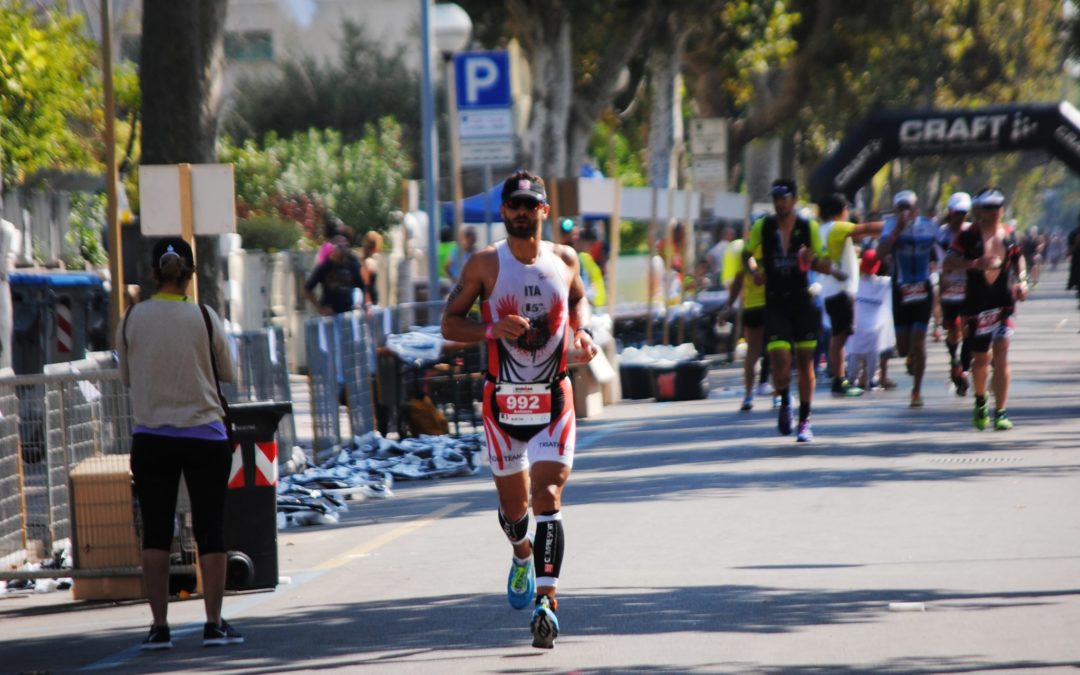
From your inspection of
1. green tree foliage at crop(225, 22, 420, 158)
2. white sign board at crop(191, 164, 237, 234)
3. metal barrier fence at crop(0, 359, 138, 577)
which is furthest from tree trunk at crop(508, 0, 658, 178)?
green tree foliage at crop(225, 22, 420, 158)

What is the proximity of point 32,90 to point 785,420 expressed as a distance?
1013cm

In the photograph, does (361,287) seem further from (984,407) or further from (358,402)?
(984,407)

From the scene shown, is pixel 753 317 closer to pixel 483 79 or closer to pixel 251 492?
pixel 483 79

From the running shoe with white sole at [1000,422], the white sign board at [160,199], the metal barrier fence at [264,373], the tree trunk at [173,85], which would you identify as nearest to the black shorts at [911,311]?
the running shoe with white sole at [1000,422]

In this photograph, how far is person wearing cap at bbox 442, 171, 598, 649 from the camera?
7.83 m

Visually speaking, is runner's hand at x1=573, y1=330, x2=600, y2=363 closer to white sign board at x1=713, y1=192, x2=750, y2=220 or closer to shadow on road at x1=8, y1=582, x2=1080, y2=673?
shadow on road at x1=8, y1=582, x2=1080, y2=673

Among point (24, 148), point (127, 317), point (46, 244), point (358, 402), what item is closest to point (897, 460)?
point (358, 402)

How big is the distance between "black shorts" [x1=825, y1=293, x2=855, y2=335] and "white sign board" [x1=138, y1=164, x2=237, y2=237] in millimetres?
9328

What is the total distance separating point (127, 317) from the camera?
8211 millimetres

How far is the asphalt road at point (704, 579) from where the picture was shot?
24.4ft

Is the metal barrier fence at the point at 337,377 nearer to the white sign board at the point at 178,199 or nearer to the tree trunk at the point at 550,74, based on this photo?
the white sign board at the point at 178,199

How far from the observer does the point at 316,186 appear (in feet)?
136

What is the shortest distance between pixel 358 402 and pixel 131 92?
730 inches

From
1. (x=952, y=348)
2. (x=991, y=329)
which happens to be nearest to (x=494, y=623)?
(x=991, y=329)
